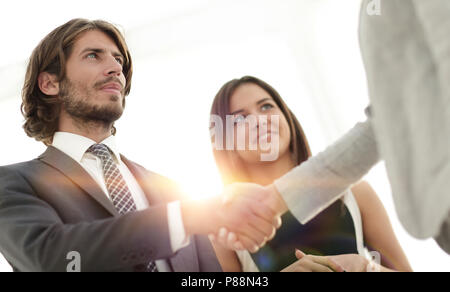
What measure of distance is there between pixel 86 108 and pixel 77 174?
34cm

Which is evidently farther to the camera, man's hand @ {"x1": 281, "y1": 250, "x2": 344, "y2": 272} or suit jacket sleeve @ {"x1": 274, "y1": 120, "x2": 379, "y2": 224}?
man's hand @ {"x1": 281, "y1": 250, "x2": 344, "y2": 272}

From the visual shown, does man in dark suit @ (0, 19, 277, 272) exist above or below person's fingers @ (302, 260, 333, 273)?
above

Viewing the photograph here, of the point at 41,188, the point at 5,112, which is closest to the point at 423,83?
the point at 41,188

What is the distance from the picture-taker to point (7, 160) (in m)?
2.67

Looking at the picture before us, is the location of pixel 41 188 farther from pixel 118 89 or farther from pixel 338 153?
pixel 338 153

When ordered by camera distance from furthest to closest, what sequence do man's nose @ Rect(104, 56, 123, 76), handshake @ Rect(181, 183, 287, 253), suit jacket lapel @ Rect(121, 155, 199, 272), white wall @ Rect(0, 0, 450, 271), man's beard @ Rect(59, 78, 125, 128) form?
white wall @ Rect(0, 0, 450, 271) < man's nose @ Rect(104, 56, 123, 76) < man's beard @ Rect(59, 78, 125, 128) < suit jacket lapel @ Rect(121, 155, 199, 272) < handshake @ Rect(181, 183, 287, 253)

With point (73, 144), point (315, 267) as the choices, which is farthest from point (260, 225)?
point (73, 144)

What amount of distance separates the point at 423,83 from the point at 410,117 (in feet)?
0.21

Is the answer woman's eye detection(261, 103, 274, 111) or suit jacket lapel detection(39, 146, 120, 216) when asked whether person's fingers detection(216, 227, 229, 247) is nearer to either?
suit jacket lapel detection(39, 146, 120, 216)

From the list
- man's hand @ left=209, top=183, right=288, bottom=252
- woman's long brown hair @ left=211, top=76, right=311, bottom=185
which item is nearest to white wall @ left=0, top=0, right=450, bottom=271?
woman's long brown hair @ left=211, top=76, right=311, bottom=185

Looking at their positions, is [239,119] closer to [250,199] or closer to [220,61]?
[250,199]

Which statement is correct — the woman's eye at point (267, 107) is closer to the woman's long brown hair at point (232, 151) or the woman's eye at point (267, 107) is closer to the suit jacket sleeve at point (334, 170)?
the woman's long brown hair at point (232, 151)

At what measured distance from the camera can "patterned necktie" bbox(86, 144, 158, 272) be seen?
3.95ft

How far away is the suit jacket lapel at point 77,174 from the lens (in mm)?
1115
